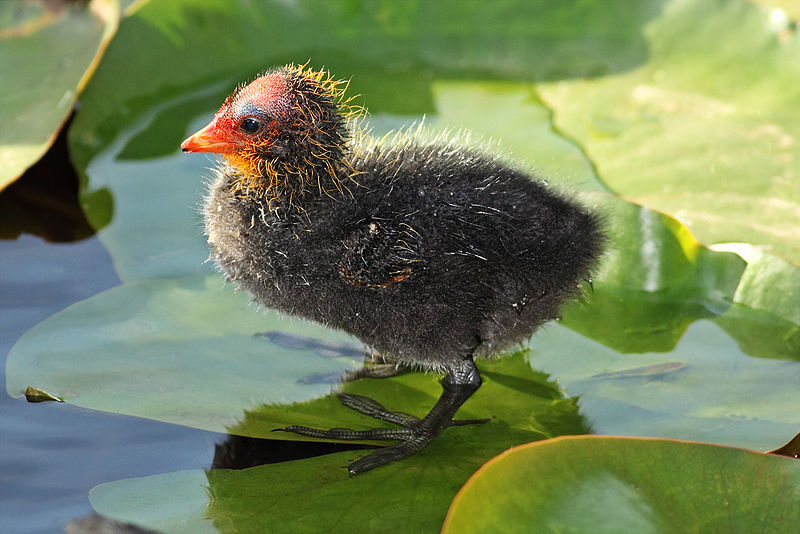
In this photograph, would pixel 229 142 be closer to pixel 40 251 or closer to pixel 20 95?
pixel 40 251

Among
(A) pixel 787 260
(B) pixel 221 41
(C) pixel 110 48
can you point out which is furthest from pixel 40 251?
(A) pixel 787 260

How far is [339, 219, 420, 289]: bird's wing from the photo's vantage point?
6.23 ft

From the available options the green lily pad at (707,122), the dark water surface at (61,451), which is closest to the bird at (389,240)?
the dark water surface at (61,451)

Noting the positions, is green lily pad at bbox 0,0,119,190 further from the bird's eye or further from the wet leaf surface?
the bird's eye

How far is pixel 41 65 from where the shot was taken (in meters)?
2.85

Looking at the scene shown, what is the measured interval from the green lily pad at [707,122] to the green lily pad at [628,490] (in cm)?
107

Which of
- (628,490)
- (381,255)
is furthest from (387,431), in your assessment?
(628,490)

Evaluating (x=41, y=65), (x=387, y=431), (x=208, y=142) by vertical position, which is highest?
(x=41, y=65)

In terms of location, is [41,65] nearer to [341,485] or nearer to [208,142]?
[208,142]

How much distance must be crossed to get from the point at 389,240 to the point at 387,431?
465 millimetres

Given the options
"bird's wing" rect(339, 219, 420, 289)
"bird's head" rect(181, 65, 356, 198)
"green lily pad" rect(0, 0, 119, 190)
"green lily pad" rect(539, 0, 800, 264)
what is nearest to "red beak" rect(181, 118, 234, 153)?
"bird's head" rect(181, 65, 356, 198)

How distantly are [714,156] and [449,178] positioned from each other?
1164mm

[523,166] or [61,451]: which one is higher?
[523,166]

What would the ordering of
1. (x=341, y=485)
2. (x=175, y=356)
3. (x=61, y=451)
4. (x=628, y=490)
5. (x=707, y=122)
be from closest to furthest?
1. (x=628, y=490)
2. (x=341, y=485)
3. (x=61, y=451)
4. (x=175, y=356)
5. (x=707, y=122)
